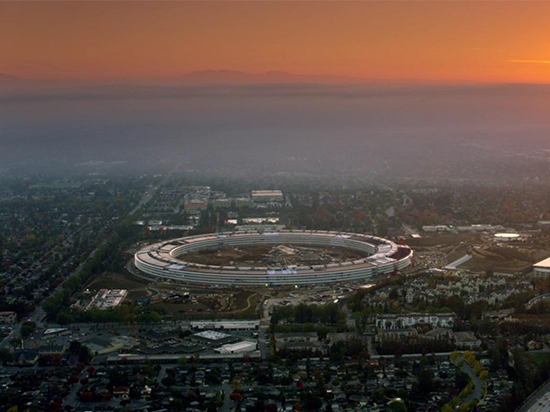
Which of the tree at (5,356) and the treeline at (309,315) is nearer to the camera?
the tree at (5,356)

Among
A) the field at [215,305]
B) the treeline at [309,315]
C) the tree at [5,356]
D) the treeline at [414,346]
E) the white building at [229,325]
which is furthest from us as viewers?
the field at [215,305]

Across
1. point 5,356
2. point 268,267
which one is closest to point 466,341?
point 268,267

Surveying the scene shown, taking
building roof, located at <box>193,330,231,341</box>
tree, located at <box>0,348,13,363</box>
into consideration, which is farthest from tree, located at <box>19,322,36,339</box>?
building roof, located at <box>193,330,231,341</box>

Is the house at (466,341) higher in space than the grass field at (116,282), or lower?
higher

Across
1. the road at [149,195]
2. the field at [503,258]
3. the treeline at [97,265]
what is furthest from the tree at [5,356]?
the road at [149,195]

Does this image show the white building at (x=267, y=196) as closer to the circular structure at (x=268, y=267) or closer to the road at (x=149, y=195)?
the road at (x=149, y=195)

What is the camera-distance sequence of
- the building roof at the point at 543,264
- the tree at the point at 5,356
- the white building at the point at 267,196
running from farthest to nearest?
the white building at the point at 267,196 → the building roof at the point at 543,264 → the tree at the point at 5,356

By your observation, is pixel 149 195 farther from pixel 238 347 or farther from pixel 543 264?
pixel 238 347
